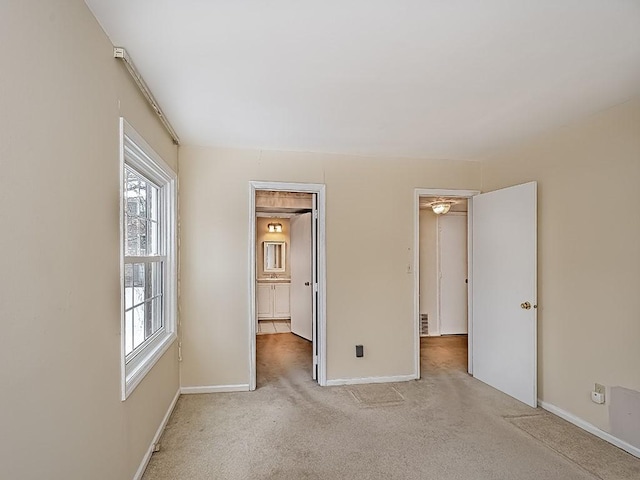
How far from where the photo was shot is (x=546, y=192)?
3463 millimetres

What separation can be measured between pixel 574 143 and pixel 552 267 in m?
1.03

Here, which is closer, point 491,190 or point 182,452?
point 182,452

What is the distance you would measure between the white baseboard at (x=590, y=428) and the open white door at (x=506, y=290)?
0.44 feet

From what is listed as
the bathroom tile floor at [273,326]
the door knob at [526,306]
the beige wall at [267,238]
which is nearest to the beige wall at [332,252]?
the door knob at [526,306]

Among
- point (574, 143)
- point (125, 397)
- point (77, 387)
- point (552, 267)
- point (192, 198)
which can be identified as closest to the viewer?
point (77, 387)

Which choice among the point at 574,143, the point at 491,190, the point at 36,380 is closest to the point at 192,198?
the point at 36,380

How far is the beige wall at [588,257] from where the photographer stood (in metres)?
2.72

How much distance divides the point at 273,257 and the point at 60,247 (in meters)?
6.42

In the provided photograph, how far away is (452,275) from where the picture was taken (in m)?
6.52

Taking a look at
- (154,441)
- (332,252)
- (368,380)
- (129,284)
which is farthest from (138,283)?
(368,380)

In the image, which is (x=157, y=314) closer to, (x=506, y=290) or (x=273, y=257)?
(x=506, y=290)

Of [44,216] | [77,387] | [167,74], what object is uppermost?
[167,74]

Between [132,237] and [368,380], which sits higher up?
[132,237]

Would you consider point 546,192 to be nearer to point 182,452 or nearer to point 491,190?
point 491,190
